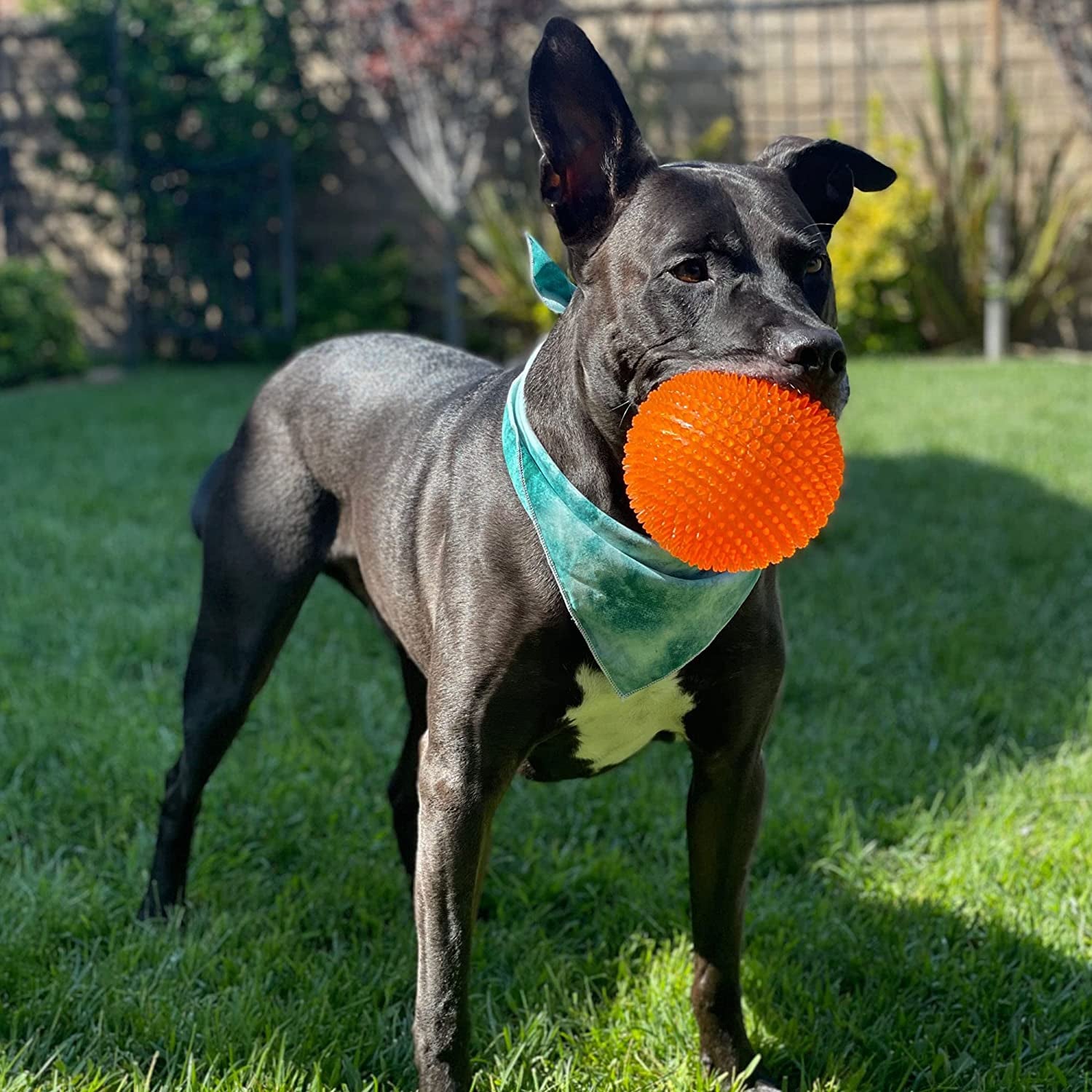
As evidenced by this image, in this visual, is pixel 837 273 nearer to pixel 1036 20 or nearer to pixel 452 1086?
pixel 1036 20

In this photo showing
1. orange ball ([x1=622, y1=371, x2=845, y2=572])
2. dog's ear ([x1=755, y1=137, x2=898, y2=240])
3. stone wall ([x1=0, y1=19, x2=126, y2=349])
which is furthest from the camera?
stone wall ([x1=0, y1=19, x2=126, y2=349])

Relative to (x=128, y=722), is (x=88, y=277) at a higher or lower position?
lower

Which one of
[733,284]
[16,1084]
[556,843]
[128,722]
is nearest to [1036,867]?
[556,843]

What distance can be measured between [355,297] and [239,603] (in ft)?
27.0

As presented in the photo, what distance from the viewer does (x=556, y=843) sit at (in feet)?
9.29

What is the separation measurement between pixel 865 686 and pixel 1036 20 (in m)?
7.36

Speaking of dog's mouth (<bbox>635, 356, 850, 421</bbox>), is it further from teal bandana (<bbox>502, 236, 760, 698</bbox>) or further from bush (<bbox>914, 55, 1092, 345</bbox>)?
bush (<bbox>914, 55, 1092, 345</bbox>)

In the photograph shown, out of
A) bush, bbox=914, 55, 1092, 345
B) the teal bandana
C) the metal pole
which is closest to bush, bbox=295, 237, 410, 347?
bush, bbox=914, 55, 1092, 345

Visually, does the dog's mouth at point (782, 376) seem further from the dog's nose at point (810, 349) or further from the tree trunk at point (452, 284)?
the tree trunk at point (452, 284)

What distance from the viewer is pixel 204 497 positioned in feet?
9.10

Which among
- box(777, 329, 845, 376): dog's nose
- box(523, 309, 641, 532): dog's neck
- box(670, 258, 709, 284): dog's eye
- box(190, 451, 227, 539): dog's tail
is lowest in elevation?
box(190, 451, 227, 539): dog's tail

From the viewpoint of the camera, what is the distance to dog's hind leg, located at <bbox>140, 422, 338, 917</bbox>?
2.52 meters

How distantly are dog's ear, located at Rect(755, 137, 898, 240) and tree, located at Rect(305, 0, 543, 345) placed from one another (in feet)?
26.0

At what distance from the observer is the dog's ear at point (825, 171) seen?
211 cm
